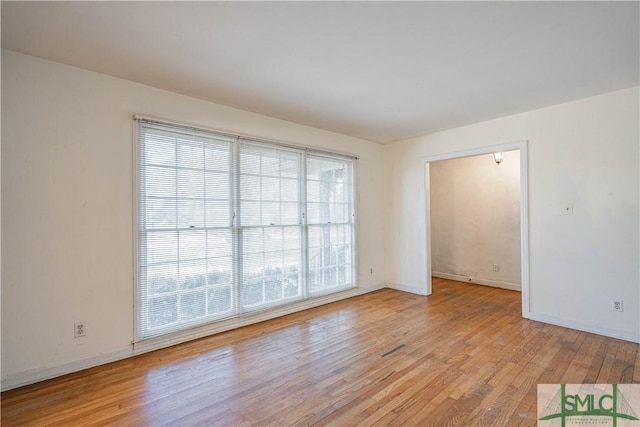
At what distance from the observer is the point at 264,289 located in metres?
3.61

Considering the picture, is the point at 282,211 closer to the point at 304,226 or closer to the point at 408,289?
the point at 304,226

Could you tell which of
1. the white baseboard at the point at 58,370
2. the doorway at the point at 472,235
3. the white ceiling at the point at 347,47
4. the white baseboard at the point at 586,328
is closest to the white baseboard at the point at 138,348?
the white baseboard at the point at 58,370

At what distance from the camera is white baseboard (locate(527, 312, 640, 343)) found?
2.90m

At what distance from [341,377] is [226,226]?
75.3 inches

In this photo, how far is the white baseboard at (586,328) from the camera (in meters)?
2.90

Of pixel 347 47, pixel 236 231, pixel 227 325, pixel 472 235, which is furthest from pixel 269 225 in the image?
pixel 472 235

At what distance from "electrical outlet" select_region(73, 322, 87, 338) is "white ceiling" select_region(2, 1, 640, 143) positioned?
6.99 ft

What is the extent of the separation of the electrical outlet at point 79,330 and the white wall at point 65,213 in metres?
0.03

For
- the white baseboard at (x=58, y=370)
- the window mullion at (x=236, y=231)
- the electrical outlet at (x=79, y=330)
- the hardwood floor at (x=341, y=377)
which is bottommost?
A: the hardwood floor at (x=341, y=377)

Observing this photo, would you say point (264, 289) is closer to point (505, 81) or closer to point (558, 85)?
point (505, 81)

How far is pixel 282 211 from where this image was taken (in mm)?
3793

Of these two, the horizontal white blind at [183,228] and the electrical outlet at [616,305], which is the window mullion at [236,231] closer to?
the horizontal white blind at [183,228]

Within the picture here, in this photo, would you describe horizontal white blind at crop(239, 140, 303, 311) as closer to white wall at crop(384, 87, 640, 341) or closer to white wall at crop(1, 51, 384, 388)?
white wall at crop(1, 51, 384, 388)

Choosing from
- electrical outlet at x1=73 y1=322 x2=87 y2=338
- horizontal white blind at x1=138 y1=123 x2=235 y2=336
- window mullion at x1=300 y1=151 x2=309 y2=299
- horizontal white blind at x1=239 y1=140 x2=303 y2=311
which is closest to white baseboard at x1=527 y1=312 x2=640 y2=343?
window mullion at x1=300 y1=151 x2=309 y2=299
